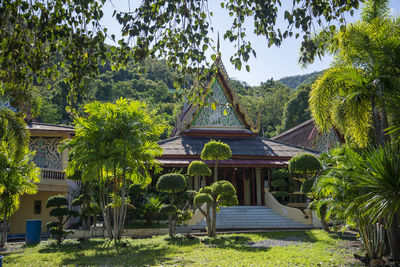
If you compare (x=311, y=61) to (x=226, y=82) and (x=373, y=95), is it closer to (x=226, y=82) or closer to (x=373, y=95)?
(x=373, y=95)

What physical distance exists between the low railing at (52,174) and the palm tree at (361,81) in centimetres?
1332

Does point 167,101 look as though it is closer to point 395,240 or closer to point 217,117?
point 217,117

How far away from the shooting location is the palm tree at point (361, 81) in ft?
30.1

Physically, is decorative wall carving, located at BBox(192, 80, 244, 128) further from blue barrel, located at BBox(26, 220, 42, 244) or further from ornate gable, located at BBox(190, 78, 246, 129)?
blue barrel, located at BBox(26, 220, 42, 244)

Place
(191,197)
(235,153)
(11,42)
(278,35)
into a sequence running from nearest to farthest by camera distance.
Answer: (278,35) < (11,42) < (191,197) < (235,153)

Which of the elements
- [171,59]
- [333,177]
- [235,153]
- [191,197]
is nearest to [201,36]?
[171,59]

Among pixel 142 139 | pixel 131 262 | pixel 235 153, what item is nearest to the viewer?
pixel 131 262

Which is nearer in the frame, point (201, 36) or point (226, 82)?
point (201, 36)

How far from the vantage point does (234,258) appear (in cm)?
917

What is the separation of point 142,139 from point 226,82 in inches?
513

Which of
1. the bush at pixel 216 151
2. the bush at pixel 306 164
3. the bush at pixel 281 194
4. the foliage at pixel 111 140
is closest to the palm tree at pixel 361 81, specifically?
the bush at pixel 216 151

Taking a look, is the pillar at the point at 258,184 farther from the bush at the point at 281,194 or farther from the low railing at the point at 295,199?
the bush at the point at 281,194

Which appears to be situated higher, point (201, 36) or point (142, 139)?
point (201, 36)

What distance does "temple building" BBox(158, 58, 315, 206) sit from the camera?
20938 millimetres
